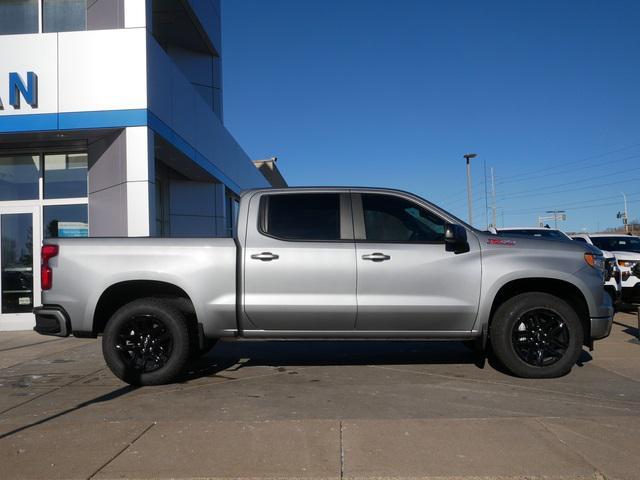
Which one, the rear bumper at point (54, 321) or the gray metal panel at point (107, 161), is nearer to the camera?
the rear bumper at point (54, 321)

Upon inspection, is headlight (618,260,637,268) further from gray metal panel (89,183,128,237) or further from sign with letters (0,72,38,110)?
sign with letters (0,72,38,110)

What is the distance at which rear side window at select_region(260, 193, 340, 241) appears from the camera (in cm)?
586

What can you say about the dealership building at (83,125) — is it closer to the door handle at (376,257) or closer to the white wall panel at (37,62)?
the white wall panel at (37,62)

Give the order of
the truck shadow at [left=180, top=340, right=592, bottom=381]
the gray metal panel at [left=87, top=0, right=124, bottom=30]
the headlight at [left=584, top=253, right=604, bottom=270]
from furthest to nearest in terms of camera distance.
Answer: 1. the gray metal panel at [left=87, top=0, right=124, bottom=30]
2. the truck shadow at [left=180, top=340, right=592, bottom=381]
3. the headlight at [left=584, top=253, right=604, bottom=270]

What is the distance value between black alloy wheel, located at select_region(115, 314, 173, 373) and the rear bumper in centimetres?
57

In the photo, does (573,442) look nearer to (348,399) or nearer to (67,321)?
(348,399)

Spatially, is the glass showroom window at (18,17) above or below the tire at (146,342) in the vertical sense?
above

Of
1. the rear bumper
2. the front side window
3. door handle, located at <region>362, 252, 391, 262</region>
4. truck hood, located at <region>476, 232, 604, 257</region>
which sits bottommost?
the rear bumper

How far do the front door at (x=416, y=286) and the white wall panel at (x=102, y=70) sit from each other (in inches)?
242

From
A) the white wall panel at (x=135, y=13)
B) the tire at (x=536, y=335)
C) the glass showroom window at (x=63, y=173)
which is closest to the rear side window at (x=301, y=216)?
the tire at (x=536, y=335)

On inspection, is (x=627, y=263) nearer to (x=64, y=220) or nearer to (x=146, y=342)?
(x=146, y=342)

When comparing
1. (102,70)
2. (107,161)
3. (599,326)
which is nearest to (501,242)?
(599,326)

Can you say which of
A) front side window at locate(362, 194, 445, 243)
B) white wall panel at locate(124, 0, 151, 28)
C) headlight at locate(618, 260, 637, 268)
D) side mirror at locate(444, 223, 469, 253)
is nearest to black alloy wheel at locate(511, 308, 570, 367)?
side mirror at locate(444, 223, 469, 253)

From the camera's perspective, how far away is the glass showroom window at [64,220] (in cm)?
1125
